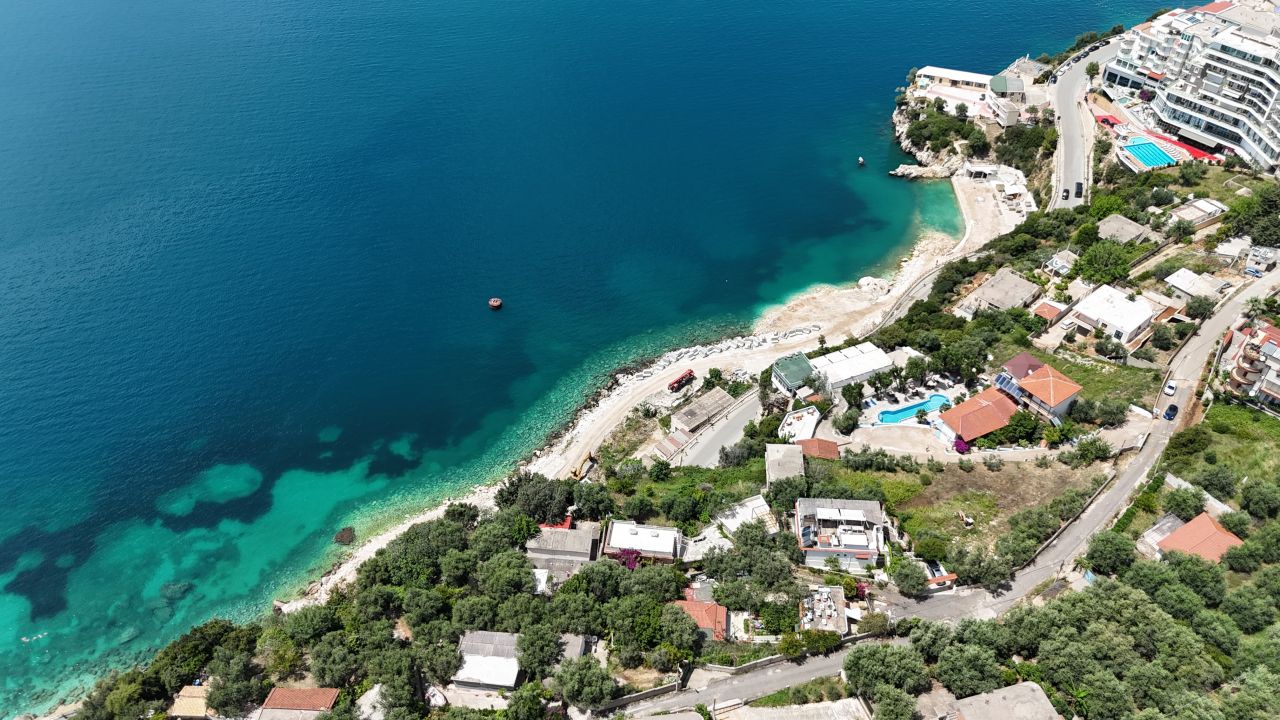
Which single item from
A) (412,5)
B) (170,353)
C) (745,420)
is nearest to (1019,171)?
(745,420)

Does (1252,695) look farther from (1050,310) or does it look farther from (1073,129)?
(1073,129)

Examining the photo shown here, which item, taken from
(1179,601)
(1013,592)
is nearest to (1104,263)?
(1179,601)

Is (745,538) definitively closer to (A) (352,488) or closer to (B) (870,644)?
(B) (870,644)

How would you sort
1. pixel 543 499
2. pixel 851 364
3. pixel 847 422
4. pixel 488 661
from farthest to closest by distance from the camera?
pixel 851 364 → pixel 847 422 → pixel 543 499 → pixel 488 661

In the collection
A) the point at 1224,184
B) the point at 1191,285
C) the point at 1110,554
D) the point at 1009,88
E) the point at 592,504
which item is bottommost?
the point at 592,504

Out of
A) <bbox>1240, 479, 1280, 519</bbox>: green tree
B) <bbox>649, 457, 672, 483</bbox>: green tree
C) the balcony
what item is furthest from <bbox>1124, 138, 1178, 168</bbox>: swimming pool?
<bbox>649, 457, 672, 483</bbox>: green tree
